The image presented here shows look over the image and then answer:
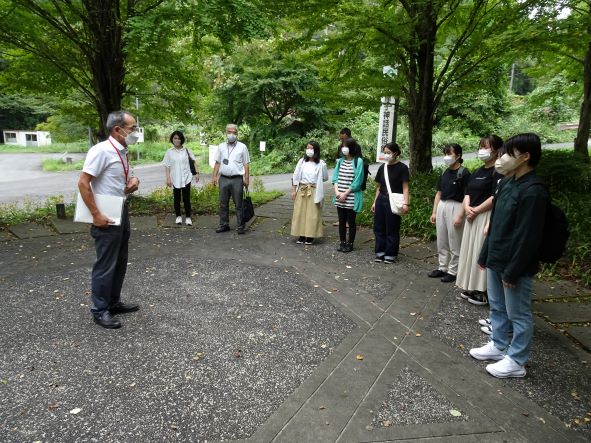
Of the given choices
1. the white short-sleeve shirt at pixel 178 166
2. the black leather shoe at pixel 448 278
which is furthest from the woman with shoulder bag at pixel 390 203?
the white short-sleeve shirt at pixel 178 166

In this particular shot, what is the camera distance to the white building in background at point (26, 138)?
46.0 m

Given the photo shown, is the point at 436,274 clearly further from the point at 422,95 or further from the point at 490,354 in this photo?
the point at 422,95

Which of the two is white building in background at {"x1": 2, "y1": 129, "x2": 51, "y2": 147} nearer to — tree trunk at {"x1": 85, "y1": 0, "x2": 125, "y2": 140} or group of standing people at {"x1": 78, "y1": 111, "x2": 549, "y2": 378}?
tree trunk at {"x1": 85, "y1": 0, "x2": 125, "y2": 140}

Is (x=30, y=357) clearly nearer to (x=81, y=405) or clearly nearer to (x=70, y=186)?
(x=81, y=405)

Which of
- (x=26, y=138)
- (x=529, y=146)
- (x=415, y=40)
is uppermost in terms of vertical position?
(x=415, y=40)

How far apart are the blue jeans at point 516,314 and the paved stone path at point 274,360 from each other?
251 mm

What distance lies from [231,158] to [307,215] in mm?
1666

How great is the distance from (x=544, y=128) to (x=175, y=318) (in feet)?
104

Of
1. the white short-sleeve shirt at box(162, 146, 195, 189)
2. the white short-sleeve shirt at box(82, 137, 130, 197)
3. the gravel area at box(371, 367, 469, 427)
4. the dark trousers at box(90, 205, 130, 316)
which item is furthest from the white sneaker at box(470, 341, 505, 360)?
the white short-sleeve shirt at box(162, 146, 195, 189)

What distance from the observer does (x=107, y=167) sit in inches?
151

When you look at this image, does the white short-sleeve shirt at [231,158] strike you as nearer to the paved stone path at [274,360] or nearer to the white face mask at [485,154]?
the paved stone path at [274,360]

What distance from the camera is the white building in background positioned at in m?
46.0

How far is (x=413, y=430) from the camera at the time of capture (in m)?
2.73

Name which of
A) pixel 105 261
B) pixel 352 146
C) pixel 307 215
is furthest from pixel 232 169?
pixel 105 261
